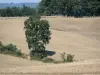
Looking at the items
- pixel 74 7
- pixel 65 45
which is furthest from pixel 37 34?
pixel 74 7

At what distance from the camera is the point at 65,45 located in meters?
55.8

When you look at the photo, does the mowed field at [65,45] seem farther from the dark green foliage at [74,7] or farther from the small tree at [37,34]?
the dark green foliage at [74,7]

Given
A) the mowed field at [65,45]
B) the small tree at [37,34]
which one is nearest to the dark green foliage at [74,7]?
the mowed field at [65,45]

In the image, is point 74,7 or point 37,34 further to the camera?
point 74,7

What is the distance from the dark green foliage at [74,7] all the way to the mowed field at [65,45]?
1253 cm

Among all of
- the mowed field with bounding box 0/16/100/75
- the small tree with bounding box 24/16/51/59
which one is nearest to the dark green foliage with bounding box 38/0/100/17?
the mowed field with bounding box 0/16/100/75

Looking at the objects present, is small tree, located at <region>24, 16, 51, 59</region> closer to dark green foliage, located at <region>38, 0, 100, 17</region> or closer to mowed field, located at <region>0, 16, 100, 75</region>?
mowed field, located at <region>0, 16, 100, 75</region>

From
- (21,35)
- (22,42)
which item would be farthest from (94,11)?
(22,42)

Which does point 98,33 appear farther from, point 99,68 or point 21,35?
point 99,68

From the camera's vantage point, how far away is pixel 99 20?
8962 cm

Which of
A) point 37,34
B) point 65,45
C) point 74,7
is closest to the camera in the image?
point 37,34

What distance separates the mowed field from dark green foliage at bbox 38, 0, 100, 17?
41.1ft

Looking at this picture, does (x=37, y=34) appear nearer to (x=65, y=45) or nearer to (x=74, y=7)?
(x=65, y=45)

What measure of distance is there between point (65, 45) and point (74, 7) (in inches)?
1930
